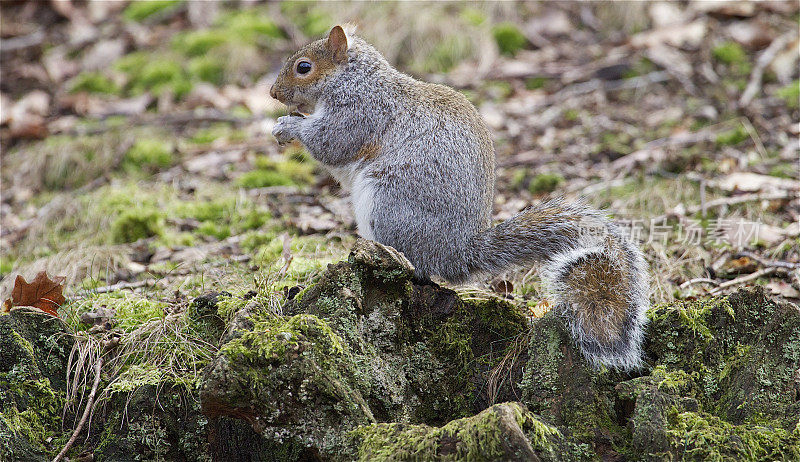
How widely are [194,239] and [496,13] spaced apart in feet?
13.4

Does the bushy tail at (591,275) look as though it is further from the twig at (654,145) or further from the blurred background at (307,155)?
the twig at (654,145)

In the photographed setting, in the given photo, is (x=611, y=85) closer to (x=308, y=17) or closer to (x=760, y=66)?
(x=760, y=66)

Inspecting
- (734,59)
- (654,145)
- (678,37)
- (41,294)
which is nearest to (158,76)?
(654,145)

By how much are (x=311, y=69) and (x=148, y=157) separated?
250cm

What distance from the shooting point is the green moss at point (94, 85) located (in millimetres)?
6512

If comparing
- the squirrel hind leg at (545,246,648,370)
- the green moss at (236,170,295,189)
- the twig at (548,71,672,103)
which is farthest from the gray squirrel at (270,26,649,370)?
the twig at (548,71,672,103)

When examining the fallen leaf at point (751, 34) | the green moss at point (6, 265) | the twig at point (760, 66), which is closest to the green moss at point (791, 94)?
the twig at point (760, 66)

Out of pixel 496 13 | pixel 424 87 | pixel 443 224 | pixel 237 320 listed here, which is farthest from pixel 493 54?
pixel 237 320

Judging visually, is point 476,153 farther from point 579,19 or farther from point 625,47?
point 579,19

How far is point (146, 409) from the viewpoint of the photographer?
7.24 ft

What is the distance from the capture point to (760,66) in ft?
18.0

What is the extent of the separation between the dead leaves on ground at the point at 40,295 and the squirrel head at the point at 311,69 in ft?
4.11

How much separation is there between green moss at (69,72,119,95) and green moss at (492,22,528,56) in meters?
3.44

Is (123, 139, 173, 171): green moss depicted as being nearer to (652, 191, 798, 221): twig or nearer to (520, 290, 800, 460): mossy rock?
(652, 191, 798, 221): twig
